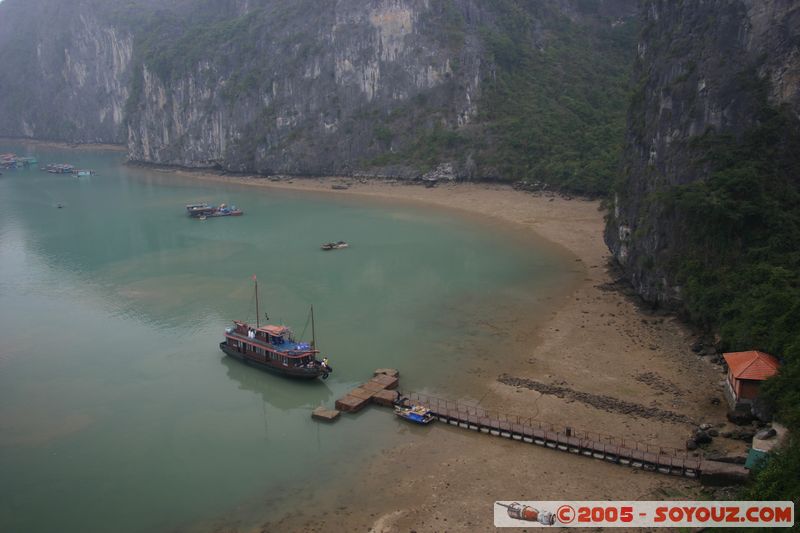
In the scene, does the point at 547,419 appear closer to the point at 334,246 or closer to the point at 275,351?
the point at 275,351

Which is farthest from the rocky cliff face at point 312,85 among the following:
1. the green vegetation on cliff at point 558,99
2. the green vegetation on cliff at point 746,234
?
the green vegetation on cliff at point 746,234

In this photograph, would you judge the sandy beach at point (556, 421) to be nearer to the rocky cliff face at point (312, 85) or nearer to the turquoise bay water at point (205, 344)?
the turquoise bay water at point (205, 344)

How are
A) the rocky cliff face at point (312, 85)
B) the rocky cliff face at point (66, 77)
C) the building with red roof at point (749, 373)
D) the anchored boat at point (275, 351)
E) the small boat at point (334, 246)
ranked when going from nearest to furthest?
1. the building with red roof at point (749, 373)
2. the anchored boat at point (275, 351)
3. the small boat at point (334, 246)
4. the rocky cliff face at point (312, 85)
5. the rocky cliff face at point (66, 77)

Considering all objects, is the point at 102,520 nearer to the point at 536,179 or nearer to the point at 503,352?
the point at 503,352

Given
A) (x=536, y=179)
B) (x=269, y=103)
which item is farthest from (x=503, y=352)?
(x=269, y=103)

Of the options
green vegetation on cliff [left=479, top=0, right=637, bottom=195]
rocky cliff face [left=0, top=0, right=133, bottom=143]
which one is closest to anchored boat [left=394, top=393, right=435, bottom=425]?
green vegetation on cliff [left=479, top=0, right=637, bottom=195]

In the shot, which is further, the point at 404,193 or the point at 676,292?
the point at 404,193

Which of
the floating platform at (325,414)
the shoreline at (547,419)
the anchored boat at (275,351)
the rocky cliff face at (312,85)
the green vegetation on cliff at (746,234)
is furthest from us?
the rocky cliff face at (312,85)

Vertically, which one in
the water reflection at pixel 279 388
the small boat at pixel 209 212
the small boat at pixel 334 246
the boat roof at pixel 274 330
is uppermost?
the small boat at pixel 209 212
